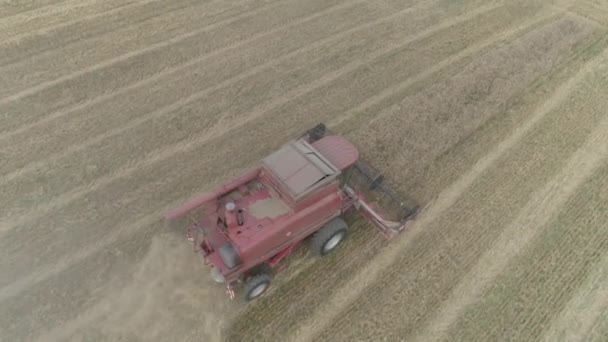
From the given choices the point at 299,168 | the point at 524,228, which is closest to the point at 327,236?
the point at 299,168

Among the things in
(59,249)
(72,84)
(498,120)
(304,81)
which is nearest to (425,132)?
(498,120)

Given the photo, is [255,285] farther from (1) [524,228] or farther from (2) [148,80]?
(2) [148,80]

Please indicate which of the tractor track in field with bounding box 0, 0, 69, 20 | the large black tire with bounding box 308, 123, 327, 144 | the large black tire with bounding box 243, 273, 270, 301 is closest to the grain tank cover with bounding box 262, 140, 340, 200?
the large black tire with bounding box 243, 273, 270, 301

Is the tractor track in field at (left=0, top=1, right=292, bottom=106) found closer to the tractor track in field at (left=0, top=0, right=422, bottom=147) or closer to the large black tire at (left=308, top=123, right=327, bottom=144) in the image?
the tractor track in field at (left=0, top=0, right=422, bottom=147)

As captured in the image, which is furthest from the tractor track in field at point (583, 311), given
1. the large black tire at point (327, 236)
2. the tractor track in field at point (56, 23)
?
the tractor track in field at point (56, 23)

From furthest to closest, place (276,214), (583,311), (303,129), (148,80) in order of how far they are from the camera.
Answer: (148,80) < (303,129) < (583,311) < (276,214)

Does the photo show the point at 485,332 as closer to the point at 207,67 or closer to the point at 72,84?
the point at 207,67
